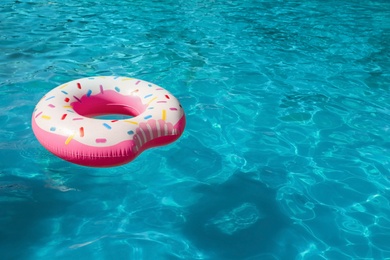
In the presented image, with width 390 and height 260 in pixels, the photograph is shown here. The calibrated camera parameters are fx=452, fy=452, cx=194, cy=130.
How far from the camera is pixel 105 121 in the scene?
9.45ft

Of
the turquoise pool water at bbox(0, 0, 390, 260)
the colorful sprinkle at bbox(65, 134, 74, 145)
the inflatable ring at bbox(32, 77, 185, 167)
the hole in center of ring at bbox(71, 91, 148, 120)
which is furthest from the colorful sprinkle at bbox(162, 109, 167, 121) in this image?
the turquoise pool water at bbox(0, 0, 390, 260)

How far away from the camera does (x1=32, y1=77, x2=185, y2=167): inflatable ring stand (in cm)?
272

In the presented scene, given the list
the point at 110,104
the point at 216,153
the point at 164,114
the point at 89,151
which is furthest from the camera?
the point at 216,153

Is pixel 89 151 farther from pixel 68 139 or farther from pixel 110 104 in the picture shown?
pixel 110 104

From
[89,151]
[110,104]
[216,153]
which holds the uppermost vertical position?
[89,151]

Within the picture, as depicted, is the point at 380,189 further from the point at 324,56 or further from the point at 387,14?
the point at 387,14

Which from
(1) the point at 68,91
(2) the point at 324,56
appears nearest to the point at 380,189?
(1) the point at 68,91

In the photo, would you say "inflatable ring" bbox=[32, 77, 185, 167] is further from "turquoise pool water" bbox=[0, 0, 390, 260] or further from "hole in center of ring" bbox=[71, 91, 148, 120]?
"turquoise pool water" bbox=[0, 0, 390, 260]

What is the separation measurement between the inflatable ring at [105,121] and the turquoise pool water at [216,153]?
71 centimetres

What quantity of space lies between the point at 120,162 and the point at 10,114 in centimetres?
244

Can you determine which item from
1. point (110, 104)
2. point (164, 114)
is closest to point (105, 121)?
point (164, 114)

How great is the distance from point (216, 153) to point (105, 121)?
166 cm

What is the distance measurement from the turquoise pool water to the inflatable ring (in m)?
0.71

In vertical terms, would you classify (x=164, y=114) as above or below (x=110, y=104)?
above
